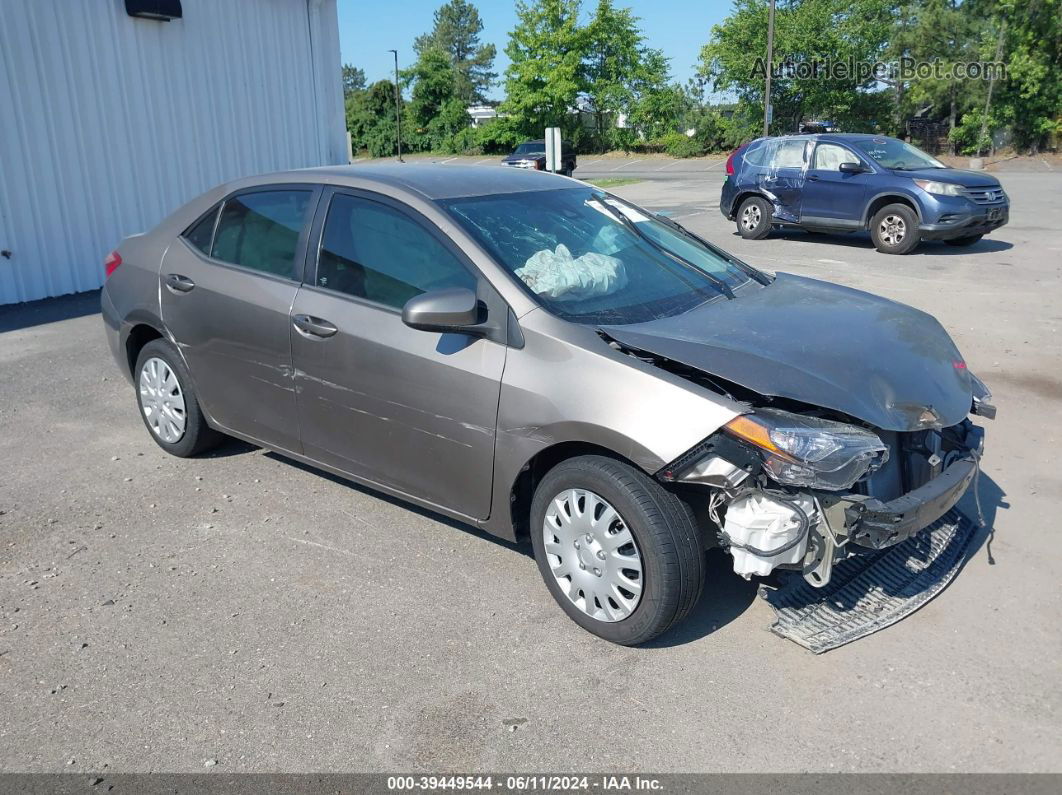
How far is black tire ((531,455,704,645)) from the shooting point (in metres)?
3.13

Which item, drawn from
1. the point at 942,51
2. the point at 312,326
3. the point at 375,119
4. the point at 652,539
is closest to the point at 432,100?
the point at 375,119

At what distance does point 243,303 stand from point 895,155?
11985 mm

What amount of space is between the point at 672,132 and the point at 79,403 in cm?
4963

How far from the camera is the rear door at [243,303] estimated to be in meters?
4.35

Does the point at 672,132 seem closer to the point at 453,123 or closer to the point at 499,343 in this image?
the point at 453,123

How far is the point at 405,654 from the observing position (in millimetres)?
3398

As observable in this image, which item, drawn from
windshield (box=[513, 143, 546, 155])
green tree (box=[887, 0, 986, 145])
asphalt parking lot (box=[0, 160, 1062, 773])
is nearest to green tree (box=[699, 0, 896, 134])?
green tree (box=[887, 0, 986, 145])

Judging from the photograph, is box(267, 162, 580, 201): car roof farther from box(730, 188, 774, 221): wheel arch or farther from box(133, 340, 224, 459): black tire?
box(730, 188, 774, 221): wheel arch

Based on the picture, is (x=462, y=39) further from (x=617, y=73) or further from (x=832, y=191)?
(x=832, y=191)

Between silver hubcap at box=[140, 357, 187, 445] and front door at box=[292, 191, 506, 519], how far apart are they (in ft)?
3.93

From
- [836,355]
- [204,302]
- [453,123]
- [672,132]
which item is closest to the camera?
[836,355]

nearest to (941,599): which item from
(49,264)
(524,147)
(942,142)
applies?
(49,264)

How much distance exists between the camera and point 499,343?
3.54 m

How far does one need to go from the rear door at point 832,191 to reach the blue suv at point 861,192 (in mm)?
15
